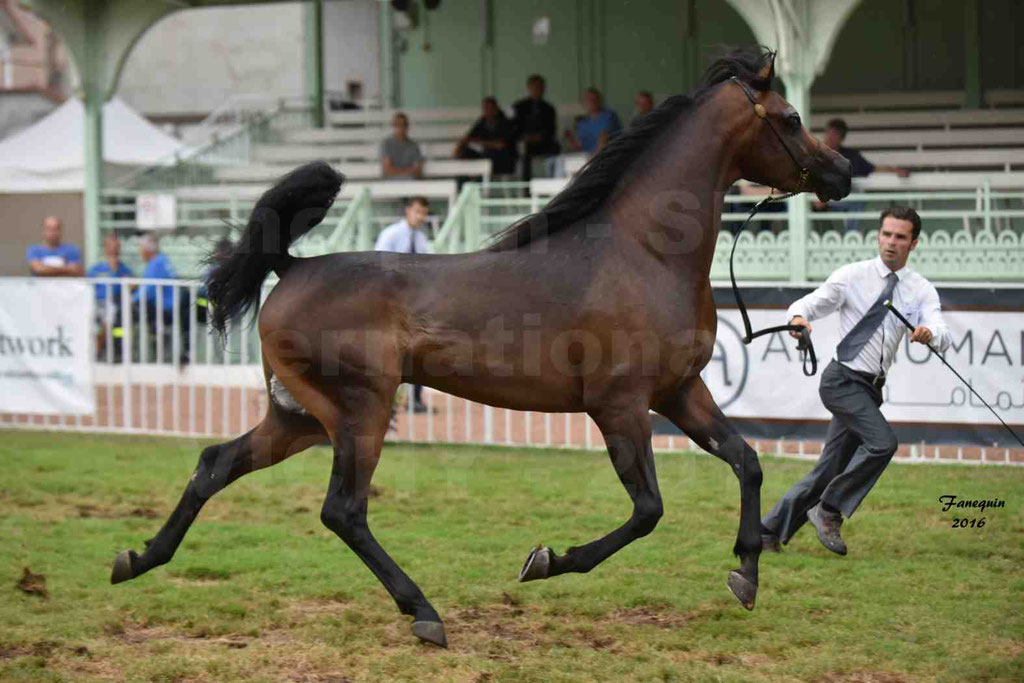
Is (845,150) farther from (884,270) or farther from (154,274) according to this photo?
(154,274)

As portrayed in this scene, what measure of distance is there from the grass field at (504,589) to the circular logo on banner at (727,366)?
71 cm

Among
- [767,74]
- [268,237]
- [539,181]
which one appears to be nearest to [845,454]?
[767,74]

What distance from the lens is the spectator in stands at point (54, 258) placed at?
12930mm

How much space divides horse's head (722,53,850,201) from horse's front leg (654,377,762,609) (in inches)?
37.4

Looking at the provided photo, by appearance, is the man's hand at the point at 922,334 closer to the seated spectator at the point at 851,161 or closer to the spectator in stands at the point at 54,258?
the seated spectator at the point at 851,161

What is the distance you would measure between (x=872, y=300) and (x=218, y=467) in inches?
125

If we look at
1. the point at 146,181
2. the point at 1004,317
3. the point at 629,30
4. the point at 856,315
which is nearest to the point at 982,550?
the point at 856,315

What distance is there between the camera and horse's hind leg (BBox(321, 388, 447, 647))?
4984 mm

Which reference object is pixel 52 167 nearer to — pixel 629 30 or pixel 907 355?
pixel 629 30

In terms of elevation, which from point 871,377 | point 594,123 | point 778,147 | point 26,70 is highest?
point 26,70

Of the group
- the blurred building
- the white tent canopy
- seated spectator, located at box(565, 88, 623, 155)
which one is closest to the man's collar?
seated spectator, located at box(565, 88, 623, 155)

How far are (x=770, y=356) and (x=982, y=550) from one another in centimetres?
288

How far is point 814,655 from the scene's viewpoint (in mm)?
4695

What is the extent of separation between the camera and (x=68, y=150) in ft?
58.6
